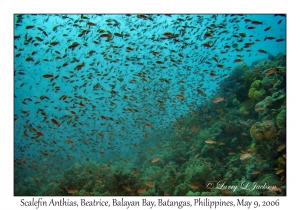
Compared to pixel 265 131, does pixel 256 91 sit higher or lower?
higher

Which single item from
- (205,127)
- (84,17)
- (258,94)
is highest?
(84,17)

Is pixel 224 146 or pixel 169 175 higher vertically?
pixel 224 146

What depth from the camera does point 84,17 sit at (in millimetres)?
7191

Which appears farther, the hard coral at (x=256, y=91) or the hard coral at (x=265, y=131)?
the hard coral at (x=256, y=91)

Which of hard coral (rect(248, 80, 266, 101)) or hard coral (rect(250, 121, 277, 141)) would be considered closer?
hard coral (rect(250, 121, 277, 141))

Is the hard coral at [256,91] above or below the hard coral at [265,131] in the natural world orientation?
above

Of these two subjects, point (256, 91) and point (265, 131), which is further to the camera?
point (256, 91)

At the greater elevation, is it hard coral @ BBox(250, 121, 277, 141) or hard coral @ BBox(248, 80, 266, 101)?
hard coral @ BBox(248, 80, 266, 101)

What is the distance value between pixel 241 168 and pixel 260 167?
1032mm
